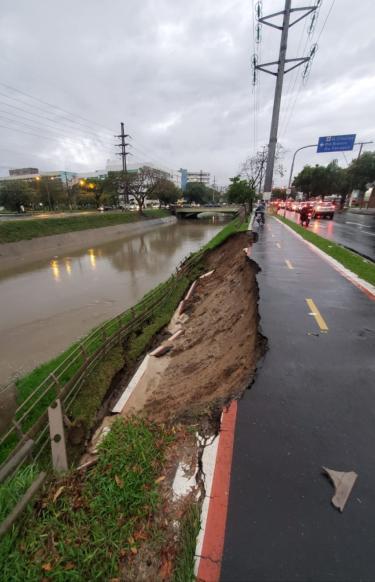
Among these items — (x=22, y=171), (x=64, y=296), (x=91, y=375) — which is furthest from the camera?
(x=22, y=171)

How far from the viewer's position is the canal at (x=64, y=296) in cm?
912

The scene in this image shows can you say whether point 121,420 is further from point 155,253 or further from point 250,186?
point 250,186

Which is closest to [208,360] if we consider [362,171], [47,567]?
[47,567]

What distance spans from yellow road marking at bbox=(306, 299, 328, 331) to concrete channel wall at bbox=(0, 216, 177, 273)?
2238cm

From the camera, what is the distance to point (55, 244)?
90.9ft

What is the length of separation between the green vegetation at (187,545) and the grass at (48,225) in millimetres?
26784

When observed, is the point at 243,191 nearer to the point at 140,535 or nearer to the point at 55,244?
the point at 55,244

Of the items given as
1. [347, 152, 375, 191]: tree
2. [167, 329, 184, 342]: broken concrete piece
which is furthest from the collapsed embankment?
[347, 152, 375, 191]: tree

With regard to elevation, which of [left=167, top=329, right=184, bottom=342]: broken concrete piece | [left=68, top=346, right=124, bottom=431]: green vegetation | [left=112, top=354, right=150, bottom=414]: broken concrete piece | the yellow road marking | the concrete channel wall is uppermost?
the yellow road marking

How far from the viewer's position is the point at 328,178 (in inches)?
2121

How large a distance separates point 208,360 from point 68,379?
305 centimetres

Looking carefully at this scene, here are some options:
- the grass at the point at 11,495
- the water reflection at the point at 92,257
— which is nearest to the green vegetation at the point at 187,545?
the grass at the point at 11,495

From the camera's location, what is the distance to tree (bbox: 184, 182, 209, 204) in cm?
9825

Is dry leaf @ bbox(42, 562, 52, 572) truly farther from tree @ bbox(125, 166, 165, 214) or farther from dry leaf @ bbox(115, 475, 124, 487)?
A: tree @ bbox(125, 166, 165, 214)
